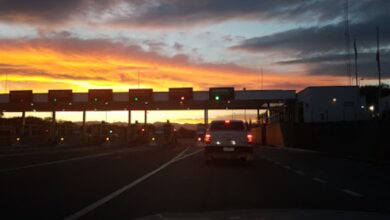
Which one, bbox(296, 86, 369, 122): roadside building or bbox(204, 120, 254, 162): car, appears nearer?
bbox(204, 120, 254, 162): car

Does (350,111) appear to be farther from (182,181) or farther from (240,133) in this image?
(182,181)

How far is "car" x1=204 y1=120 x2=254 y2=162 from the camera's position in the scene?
2589 centimetres

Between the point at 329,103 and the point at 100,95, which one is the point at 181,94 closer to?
the point at 100,95

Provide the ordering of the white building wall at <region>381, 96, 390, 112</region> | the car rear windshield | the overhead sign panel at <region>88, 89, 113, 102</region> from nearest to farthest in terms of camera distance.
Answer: the car rear windshield < the overhead sign panel at <region>88, 89, 113, 102</region> < the white building wall at <region>381, 96, 390, 112</region>

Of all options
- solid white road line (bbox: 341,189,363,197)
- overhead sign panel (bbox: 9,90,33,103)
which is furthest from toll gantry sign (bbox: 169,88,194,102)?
solid white road line (bbox: 341,189,363,197)

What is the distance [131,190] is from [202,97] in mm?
59760

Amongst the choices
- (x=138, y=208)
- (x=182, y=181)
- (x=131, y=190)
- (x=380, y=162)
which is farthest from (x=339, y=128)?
(x=138, y=208)

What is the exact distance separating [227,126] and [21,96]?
52439mm

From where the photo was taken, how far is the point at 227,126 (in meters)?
27.0

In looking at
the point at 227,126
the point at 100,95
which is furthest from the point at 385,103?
the point at 227,126

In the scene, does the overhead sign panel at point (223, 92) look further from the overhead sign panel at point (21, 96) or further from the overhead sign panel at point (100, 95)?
the overhead sign panel at point (21, 96)

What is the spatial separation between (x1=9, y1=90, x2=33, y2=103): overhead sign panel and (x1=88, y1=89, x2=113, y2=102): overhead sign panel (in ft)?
25.4

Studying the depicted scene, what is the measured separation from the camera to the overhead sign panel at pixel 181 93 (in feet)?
234

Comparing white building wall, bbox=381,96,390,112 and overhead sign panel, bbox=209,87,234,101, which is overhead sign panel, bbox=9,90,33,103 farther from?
white building wall, bbox=381,96,390,112
